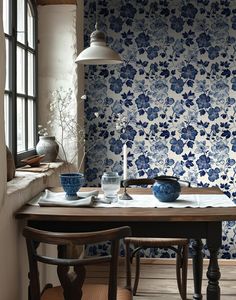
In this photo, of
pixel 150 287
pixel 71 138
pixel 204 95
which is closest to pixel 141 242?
pixel 150 287

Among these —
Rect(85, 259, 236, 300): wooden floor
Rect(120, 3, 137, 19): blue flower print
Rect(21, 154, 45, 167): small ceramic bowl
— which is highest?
Rect(120, 3, 137, 19): blue flower print

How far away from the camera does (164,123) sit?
4.87m

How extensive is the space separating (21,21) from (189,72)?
1.73 metres

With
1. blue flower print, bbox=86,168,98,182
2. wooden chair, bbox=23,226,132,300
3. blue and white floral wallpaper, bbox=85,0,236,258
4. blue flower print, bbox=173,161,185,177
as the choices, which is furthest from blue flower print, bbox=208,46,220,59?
wooden chair, bbox=23,226,132,300

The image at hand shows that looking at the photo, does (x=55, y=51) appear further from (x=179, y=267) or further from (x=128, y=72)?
(x=179, y=267)

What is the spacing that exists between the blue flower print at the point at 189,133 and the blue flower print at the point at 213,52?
647 millimetres

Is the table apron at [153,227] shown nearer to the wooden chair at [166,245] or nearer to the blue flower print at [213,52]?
the wooden chair at [166,245]

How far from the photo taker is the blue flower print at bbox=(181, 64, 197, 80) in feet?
15.8

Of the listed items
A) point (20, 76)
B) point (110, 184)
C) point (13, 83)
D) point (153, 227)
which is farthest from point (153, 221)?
point (20, 76)

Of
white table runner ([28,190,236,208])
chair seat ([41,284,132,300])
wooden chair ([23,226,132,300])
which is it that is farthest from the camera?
white table runner ([28,190,236,208])

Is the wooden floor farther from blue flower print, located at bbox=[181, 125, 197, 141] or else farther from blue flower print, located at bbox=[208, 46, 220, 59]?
blue flower print, located at bbox=[208, 46, 220, 59]

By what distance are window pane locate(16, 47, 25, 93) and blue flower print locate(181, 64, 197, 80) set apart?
1.65 m

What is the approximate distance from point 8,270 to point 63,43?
2.17 metres

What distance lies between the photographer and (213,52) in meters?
4.80
